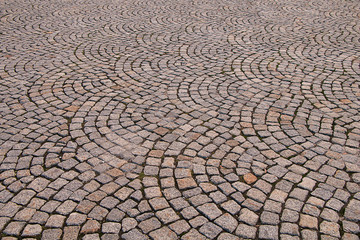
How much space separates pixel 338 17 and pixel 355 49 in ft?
10.3

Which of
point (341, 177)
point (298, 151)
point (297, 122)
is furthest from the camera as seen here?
point (297, 122)

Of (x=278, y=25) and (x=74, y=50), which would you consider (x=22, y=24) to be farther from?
(x=278, y=25)

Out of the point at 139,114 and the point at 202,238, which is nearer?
the point at 202,238

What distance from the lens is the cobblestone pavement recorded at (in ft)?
11.6

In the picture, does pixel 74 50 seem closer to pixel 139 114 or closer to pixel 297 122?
pixel 139 114

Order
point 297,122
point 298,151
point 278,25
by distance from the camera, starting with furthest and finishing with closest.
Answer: point 278,25, point 297,122, point 298,151

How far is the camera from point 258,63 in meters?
7.30

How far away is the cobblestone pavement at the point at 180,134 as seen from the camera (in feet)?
11.6

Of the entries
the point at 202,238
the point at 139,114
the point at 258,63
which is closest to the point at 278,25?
the point at 258,63

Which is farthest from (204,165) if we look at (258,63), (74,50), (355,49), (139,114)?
(355,49)

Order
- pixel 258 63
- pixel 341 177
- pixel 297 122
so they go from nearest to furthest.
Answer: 1. pixel 341 177
2. pixel 297 122
3. pixel 258 63

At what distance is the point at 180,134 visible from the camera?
4867 mm

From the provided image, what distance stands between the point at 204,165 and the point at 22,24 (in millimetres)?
8254

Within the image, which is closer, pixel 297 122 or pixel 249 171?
pixel 249 171
